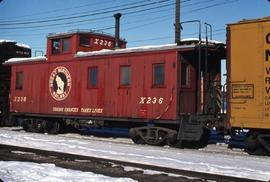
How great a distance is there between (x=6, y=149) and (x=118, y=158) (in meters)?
3.68

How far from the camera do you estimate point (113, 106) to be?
15.3m

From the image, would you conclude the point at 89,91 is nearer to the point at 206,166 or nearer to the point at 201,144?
the point at 201,144

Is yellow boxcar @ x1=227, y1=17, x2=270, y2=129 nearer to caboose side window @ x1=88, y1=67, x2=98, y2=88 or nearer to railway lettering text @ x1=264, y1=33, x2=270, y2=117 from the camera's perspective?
railway lettering text @ x1=264, y1=33, x2=270, y2=117

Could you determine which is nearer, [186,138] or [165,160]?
[165,160]

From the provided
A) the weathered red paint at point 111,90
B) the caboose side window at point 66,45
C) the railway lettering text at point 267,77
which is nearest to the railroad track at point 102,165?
the railway lettering text at point 267,77

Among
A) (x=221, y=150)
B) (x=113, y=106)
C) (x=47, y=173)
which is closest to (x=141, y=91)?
(x=113, y=106)

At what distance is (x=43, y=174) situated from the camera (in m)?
7.85

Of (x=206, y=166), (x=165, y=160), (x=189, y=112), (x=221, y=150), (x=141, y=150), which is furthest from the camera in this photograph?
(x=189, y=112)

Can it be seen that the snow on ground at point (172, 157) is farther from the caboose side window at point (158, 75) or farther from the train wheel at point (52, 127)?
the train wheel at point (52, 127)

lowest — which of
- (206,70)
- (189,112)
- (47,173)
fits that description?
(47,173)

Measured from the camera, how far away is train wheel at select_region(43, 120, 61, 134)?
17859mm

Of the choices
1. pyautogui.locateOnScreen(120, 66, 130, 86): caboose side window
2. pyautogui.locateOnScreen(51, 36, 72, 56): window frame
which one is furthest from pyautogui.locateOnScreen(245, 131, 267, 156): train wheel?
pyautogui.locateOnScreen(51, 36, 72, 56): window frame

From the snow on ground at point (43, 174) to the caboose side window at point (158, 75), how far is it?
5987 millimetres

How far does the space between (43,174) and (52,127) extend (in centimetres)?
1035
